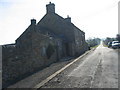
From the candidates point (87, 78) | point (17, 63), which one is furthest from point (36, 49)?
point (87, 78)

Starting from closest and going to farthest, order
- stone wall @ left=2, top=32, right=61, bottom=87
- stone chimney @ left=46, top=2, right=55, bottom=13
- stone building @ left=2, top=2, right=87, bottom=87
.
A: stone wall @ left=2, top=32, right=61, bottom=87 < stone building @ left=2, top=2, right=87, bottom=87 < stone chimney @ left=46, top=2, right=55, bottom=13

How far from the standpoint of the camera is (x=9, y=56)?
9.51 metres

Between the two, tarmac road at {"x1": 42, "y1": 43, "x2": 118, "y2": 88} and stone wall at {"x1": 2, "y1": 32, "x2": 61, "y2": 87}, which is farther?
stone wall at {"x1": 2, "y1": 32, "x2": 61, "y2": 87}

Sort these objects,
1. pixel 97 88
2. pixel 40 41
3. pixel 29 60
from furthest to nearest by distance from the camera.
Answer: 1. pixel 40 41
2. pixel 29 60
3. pixel 97 88

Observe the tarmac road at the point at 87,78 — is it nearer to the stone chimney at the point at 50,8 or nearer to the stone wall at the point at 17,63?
the stone wall at the point at 17,63

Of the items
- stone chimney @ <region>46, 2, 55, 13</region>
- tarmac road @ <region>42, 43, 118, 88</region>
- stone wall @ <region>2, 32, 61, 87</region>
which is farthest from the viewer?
stone chimney @ <region>46, 2, 55, 13</region>

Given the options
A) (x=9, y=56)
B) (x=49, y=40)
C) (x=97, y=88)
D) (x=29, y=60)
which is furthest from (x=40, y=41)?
(x=97, y=88)

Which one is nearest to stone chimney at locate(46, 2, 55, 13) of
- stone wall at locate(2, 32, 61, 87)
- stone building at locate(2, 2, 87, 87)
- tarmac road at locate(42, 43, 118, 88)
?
stone building at locate(2, 2, 87, 87)

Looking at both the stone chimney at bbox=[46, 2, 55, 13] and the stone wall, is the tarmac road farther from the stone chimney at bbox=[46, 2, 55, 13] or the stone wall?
the stone chimney at bbox=[46, 2, 55, 13]

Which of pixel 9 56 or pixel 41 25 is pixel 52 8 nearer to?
pixel 41 25

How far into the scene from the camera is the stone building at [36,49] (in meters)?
9.54

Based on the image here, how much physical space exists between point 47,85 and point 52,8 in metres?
23.7

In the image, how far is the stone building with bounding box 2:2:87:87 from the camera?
9.54 metres

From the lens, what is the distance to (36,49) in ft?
45.3
